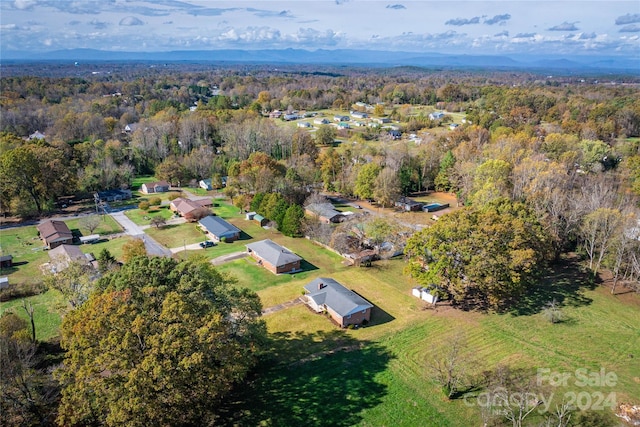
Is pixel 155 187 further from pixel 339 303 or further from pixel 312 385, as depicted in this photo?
pixel 312 385

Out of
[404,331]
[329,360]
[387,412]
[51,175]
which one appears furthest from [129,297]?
[51,175]

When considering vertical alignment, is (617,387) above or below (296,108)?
below

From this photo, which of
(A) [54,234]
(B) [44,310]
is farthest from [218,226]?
(B) [44,310]

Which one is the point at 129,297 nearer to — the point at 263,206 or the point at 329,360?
the point at 329,360

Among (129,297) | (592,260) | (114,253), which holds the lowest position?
(114,253)

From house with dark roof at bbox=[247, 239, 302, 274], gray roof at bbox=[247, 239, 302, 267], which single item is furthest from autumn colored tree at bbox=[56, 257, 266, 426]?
gray roof at bbox=[247, 239, 302, 267]
